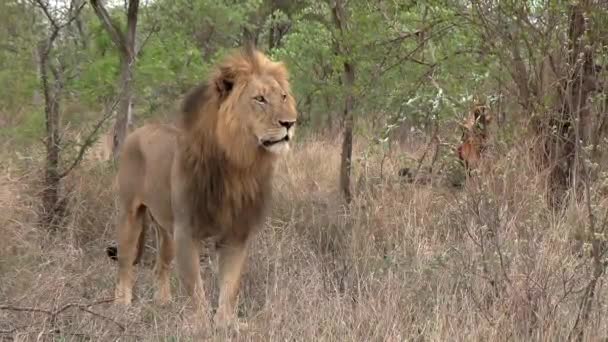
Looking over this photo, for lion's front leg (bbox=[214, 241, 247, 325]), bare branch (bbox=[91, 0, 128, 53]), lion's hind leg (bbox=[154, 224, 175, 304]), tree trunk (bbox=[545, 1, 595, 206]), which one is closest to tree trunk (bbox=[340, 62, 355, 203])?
tree trunk (bbox=[545, 1, 595, 206])

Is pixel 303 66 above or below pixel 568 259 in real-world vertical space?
above

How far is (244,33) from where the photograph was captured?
13.7m

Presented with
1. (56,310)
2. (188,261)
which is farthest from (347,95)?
(56,310)

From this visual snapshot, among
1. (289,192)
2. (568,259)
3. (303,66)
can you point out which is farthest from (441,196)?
(303,66)

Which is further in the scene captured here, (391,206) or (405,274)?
(391,206)

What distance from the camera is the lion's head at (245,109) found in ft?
15.1

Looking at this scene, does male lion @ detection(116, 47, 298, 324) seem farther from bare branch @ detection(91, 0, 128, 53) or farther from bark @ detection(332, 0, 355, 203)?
bare branch @ detection(91, 0, 128, 53)

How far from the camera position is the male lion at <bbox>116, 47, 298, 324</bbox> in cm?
466

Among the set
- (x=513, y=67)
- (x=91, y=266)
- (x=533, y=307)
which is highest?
(x=513, y=67)

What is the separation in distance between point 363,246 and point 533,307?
1968 millimetres

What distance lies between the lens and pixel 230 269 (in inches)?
194

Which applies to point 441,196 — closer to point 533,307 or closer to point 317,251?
point 317,251

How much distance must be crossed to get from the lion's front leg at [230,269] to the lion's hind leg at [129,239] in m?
0.83

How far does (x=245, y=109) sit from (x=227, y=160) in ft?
1.03
